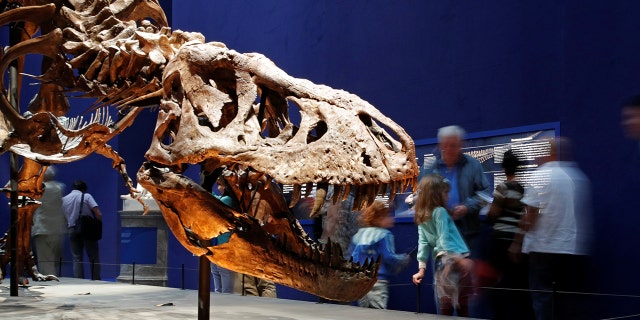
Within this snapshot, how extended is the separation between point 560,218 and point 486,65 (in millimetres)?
1731

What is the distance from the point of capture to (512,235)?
4969 millimetres

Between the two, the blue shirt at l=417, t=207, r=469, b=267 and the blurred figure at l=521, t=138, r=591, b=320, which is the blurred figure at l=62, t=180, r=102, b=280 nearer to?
the blue shirt at l=417, t=207, r=469, b=267

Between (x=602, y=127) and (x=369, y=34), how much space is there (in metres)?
2.54

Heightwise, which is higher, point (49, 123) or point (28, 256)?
Answer: point (49, 123)

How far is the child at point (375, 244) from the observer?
5.33 metres

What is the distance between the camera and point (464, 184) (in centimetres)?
523

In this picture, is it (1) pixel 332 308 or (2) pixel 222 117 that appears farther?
(1) pixel 332 308

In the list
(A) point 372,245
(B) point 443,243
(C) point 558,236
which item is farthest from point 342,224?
(C) point 558,236

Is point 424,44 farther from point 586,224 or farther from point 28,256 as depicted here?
point 28,256

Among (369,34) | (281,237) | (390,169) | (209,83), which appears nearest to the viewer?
(390,169)

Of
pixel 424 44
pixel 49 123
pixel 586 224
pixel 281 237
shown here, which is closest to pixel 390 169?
pixel 281 237

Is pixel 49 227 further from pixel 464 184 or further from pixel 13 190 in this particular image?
pixel 464 184

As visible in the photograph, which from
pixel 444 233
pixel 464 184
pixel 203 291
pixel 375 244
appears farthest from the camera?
pixel 375 244

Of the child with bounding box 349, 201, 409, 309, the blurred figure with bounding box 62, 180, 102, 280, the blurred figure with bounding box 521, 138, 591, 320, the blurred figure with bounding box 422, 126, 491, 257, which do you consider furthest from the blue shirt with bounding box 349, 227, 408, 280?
the blurred figure with bounding box 62, 180, 102, 280
